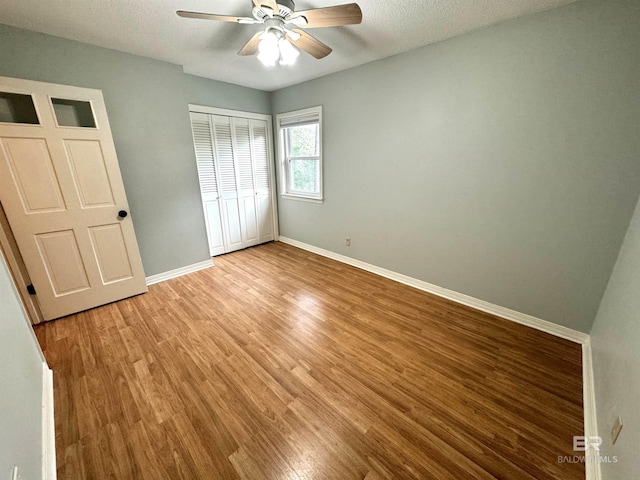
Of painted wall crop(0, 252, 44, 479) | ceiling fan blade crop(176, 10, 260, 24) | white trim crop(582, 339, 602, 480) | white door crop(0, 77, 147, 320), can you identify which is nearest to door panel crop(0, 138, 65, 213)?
white door crop(0, 77, 147, 320)

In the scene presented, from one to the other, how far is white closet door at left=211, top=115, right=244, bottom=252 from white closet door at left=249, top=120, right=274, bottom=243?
374 millimetres

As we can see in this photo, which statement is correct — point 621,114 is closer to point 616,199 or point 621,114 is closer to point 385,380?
point 616,199

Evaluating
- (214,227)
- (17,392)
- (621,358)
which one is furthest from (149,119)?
(621,358)

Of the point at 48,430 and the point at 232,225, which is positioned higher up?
the point at 232,225

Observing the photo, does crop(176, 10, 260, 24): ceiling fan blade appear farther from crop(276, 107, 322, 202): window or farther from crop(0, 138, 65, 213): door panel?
crop(276, 107, 322, 202): window

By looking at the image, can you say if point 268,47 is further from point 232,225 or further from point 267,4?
point 232,225

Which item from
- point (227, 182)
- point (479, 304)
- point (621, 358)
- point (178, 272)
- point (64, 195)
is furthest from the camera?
point (227, 182)

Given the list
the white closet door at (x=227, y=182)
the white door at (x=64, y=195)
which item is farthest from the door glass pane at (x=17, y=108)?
the white closet door at (x=227, y=182)

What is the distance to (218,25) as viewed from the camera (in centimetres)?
192

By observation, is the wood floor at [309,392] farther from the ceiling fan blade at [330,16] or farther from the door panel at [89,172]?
the ceiling fan blade at [330,16]

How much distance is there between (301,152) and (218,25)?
6.54 feet

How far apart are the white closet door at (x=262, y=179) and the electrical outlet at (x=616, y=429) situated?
4.11 metres

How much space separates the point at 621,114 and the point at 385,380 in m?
2.30

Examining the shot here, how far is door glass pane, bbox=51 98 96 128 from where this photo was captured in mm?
2125
